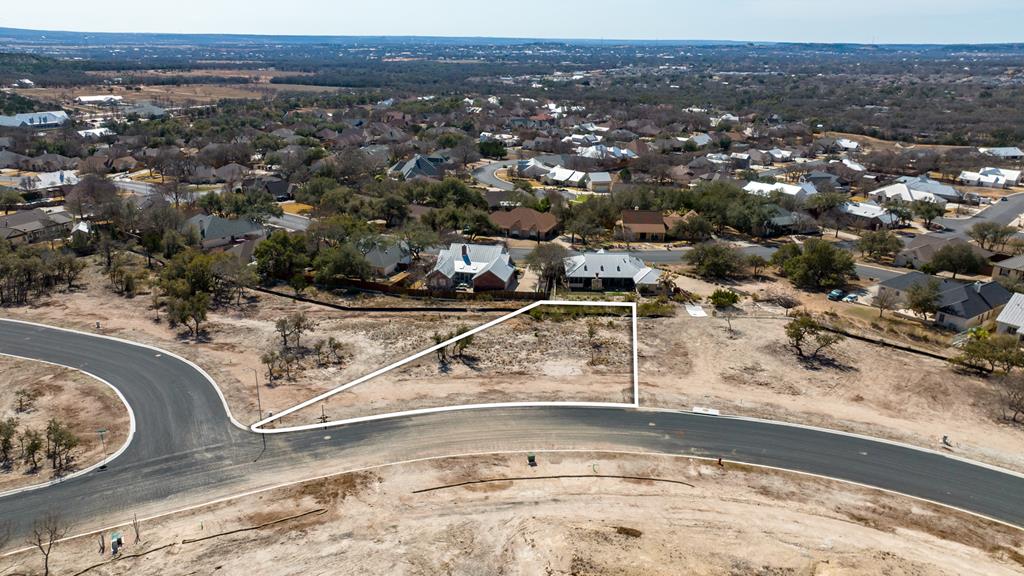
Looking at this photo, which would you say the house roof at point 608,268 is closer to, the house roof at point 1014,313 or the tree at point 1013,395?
the tree at point 1013,395

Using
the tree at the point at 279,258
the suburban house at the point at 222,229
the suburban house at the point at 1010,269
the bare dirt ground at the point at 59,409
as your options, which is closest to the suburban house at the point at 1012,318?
the suburban house at the point at 1010,269

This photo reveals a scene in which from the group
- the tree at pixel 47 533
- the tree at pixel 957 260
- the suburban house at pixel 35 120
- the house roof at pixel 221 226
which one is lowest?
the tree at pixel 47 533

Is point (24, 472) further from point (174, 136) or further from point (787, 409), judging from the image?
point (174, 136)

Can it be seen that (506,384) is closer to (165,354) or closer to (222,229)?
(165,354)

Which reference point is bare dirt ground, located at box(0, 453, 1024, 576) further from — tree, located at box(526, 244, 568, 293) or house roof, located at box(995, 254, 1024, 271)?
house roof, located at box(995, 254, 1024, 271)

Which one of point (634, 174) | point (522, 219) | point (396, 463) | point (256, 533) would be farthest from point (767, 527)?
point (634, 174)
